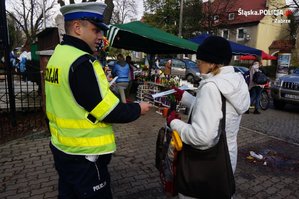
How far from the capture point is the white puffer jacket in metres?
1.87

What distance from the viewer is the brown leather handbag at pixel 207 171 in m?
1.94

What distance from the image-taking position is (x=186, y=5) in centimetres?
3509

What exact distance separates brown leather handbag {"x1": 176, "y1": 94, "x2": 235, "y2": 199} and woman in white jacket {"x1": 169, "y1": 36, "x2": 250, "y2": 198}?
55mm

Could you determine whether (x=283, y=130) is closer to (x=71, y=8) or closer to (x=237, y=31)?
(x=71, y=8)

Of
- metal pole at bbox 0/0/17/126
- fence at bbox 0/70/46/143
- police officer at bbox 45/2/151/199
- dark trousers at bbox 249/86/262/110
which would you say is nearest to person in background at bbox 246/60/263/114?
dark trousers at bbox 249/86/262/110

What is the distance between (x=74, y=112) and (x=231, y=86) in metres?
1.08

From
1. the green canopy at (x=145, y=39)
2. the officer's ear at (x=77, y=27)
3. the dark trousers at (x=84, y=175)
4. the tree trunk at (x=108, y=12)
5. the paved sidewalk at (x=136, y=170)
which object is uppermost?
the tree trunk at (x=108, y=12)

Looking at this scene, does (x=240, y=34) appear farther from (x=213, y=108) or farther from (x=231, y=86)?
(x=213, y=108)

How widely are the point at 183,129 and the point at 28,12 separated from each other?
42242mm

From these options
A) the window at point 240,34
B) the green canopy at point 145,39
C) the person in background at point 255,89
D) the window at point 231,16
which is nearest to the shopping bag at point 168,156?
the green canopy at point 145,39

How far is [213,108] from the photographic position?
6.15ft

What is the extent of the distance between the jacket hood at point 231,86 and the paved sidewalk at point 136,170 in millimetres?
2047

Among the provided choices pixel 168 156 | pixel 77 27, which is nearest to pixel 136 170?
pixel 168 156

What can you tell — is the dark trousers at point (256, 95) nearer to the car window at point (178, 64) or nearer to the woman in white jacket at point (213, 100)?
the woman in white jacket at point (213, 100)
